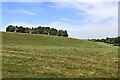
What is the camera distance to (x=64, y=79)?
14.3m

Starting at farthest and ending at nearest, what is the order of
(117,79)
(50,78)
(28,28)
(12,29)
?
1. (28,28)
2. (12,29)
3. (117,79)
4. (50,78)

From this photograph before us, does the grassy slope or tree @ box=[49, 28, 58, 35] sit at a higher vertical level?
tree @ box=[49, 28, 58, 35]

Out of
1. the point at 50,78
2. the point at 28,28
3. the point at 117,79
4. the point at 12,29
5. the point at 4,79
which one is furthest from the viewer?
the point at 28,28

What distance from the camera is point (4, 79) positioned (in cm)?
1349

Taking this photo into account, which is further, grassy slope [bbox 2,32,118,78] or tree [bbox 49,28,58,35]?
tree [bbox 49,28,58,35]

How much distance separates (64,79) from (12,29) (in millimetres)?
172301

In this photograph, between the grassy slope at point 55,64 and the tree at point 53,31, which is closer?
the grassy slope at point 55,64

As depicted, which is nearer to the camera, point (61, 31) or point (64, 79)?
point (64, 79)

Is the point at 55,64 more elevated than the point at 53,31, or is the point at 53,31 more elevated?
the point at 53,31

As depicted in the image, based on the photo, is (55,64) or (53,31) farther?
(53,31)

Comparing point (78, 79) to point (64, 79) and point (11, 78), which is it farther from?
point (11, 78)

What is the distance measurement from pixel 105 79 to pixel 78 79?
132 inches

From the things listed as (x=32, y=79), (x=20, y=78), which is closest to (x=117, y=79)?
(x=32, y=79)

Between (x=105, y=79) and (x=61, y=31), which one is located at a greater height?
(x=61, y=31)
